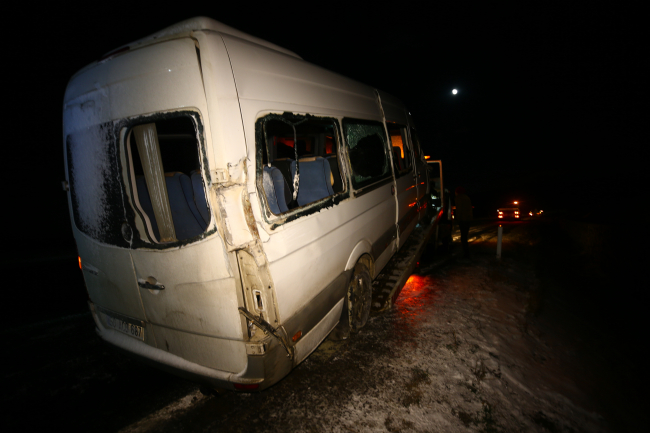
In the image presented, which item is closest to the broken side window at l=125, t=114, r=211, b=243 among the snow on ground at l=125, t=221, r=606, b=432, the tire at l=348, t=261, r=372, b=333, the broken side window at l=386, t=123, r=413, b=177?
the snow on ground at l=125, t=221, r=606, b=432

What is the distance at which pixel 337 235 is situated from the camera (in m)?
2.62

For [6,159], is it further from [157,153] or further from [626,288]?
[626,288]

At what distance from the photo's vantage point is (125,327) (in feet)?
7.74

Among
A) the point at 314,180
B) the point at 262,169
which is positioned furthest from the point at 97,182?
the point at 314,180

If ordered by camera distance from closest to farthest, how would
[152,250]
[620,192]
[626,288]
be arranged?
1. [152,250]
2. [626,288]
3. [620,192]

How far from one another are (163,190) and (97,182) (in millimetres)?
442

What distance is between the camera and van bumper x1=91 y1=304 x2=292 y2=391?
1.88m

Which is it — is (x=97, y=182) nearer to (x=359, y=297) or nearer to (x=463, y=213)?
(x=359, y=297)

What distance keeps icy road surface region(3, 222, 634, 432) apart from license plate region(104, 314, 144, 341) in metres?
0.66

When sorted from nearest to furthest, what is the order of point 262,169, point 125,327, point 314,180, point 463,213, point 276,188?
point 262,169
point 125,327
point 276,188
point 314,180
point 463,213

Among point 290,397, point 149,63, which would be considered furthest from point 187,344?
point 149,63

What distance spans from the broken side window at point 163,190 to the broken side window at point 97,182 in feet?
0.37

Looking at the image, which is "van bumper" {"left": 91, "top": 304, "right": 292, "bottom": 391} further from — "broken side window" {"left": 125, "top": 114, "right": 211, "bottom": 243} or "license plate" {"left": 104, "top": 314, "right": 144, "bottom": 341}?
"broken side window" {"left": 125, "top": 114, "right": 211, "bottom": 243}

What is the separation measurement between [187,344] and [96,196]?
49.5 inches
